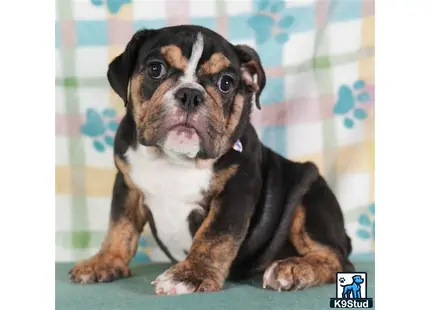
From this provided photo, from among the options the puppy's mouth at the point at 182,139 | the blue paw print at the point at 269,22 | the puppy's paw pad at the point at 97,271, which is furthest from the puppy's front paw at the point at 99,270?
the blue paw print at the point at 269,22

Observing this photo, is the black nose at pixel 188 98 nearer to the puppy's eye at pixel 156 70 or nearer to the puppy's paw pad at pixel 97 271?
the puppy's eye at pixel 156 70

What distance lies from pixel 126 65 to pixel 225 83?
0.46 m

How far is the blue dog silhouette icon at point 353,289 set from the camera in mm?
2793

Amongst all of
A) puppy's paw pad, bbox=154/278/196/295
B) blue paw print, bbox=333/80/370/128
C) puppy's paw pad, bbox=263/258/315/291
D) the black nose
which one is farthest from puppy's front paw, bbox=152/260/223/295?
blue paw print, bbox=333/80/370/128

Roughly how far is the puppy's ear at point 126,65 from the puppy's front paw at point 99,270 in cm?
75

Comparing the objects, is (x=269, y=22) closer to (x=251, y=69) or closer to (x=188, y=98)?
(x=251, y=69)

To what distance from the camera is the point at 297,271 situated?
9.46 ft

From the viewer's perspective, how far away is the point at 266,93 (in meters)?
3.58

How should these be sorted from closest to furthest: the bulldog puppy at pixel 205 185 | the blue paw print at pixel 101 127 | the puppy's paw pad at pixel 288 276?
the bulldog puppy at pixel 205 185 < the puppy's paw pad at pixel 288 276 < the blue paw print at pixel 101 127

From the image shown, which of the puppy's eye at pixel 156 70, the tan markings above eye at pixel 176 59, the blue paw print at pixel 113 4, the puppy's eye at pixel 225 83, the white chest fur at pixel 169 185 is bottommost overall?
the white chest fur at pixel 169 185

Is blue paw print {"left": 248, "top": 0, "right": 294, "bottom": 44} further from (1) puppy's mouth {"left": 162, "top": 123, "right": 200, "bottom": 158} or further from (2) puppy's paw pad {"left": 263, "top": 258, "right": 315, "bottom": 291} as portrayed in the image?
(2) puppy's paw pad {"left": 263, "top": 258, "right": 315, "bottom": 291}

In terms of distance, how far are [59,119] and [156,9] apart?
0.76 metres

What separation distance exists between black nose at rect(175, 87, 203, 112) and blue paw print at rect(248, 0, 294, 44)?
2.89 feet
